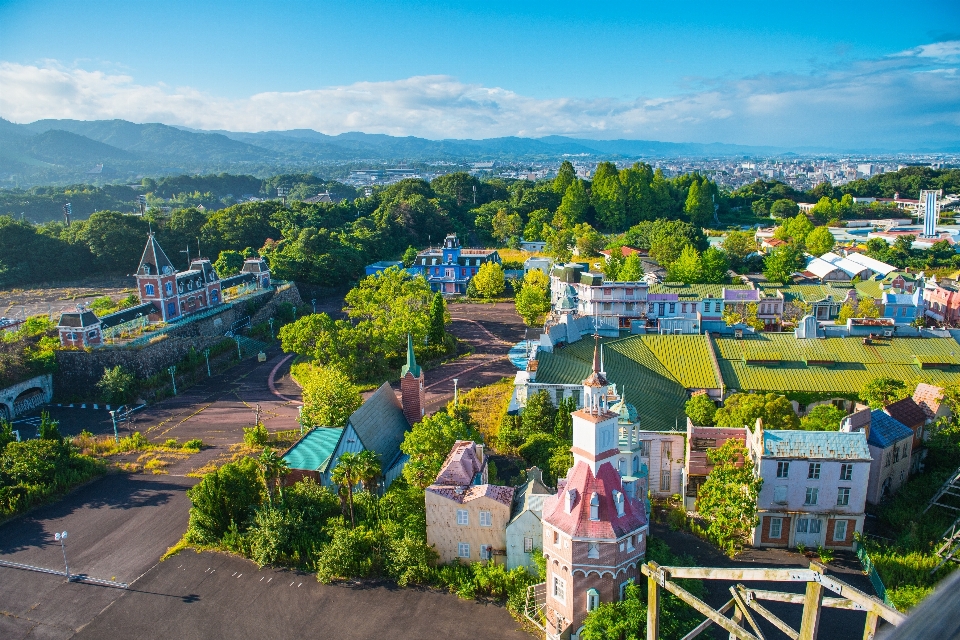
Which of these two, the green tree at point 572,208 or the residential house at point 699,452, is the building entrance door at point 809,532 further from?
the green tree at point 572,208

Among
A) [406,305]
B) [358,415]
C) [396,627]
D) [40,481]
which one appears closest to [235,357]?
[406,305]

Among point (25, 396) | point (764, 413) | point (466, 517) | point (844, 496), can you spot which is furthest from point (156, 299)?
point (844, 496)

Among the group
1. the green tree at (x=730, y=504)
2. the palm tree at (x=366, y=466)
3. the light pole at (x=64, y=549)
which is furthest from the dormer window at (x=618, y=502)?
the light pole at (x=64, y=549)

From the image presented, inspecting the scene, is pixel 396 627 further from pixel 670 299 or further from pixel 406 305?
pixel 670 299

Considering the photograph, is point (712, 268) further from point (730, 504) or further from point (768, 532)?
point (730, 504)

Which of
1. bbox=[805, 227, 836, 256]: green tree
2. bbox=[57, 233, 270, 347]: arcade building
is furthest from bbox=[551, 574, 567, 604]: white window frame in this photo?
bbox=[805, 227, 836, 256]: green tree
